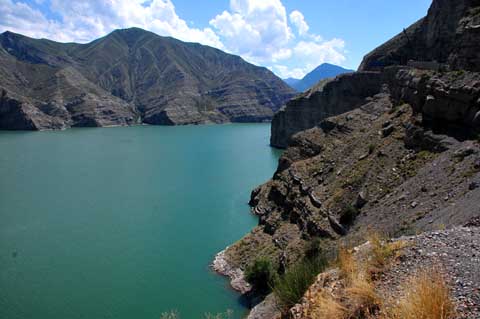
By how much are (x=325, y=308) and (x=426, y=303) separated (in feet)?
7.15

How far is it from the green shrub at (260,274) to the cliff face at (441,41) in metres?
22.1

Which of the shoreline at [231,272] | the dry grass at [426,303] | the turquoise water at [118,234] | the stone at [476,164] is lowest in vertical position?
the turquoise water at [118,234]

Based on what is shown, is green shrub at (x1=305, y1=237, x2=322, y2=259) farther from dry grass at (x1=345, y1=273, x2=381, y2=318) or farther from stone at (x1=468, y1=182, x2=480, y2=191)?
dry grass at (x1=345, y1=273, x2=381, y2=318)

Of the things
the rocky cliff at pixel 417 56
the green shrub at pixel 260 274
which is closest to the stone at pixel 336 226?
the green shrub at pixel 260 274

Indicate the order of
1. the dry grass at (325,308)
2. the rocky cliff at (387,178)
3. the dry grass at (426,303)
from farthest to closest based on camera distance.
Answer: the rocky cliff at (387,178)
the dry grass at (325,308)
the dry grass at (426,303)

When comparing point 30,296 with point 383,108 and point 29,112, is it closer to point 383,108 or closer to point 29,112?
point 383,108

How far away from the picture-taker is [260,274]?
29.7m

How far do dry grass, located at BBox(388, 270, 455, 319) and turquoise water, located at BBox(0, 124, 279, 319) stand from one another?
72.8ft

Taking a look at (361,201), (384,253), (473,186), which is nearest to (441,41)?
(361,201)

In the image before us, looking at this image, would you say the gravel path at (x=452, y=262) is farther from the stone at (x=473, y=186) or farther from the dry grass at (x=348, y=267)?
the stone at (x=473, y=186)

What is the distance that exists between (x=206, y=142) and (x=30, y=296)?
115061mm

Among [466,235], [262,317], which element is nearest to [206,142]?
[262,317]

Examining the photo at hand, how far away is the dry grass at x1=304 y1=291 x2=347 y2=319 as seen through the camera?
8.07m

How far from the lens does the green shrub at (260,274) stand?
29.4 meters
